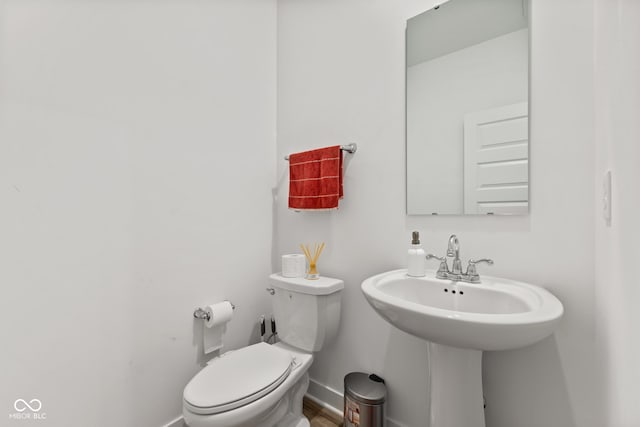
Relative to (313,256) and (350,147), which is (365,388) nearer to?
(313,256)

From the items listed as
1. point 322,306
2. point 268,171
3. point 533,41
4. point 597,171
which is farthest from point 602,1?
point 268,171

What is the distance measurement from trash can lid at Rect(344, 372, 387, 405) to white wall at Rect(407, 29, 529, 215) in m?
0.80

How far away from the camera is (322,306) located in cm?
130

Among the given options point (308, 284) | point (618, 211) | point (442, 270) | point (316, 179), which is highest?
point (316, 179)

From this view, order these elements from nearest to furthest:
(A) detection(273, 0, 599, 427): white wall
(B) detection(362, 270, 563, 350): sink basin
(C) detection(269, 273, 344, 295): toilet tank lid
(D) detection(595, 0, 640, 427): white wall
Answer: (D) detection(595, 0, 640, 427): white wall, (B) detection(362, 270, 563, 350): sink basin, (A) detection(273, 0, 599, 427): white wall, (C) detection(269, 273, 344, 295): toilet tank lid

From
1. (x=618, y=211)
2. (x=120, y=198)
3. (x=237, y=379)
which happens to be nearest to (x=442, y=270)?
(x=618, y=211)

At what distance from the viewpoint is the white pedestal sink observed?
26.4 inches

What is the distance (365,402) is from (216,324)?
0.76 meters

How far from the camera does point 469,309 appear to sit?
950 millimetres

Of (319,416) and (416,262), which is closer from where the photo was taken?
(416,262)

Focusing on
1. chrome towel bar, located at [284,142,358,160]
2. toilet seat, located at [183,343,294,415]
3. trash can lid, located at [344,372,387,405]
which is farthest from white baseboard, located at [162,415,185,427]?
chrome towel bar, located at [284,142,358,160]

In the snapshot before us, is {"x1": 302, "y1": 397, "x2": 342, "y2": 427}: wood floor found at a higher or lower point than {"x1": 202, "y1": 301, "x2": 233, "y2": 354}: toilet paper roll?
lower

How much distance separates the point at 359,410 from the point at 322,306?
17.6 inches

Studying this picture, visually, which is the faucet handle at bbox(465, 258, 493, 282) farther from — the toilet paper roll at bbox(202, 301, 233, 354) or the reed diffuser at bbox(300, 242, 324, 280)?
the toilet paper roll at bbox(202, 301, 233, 354)
